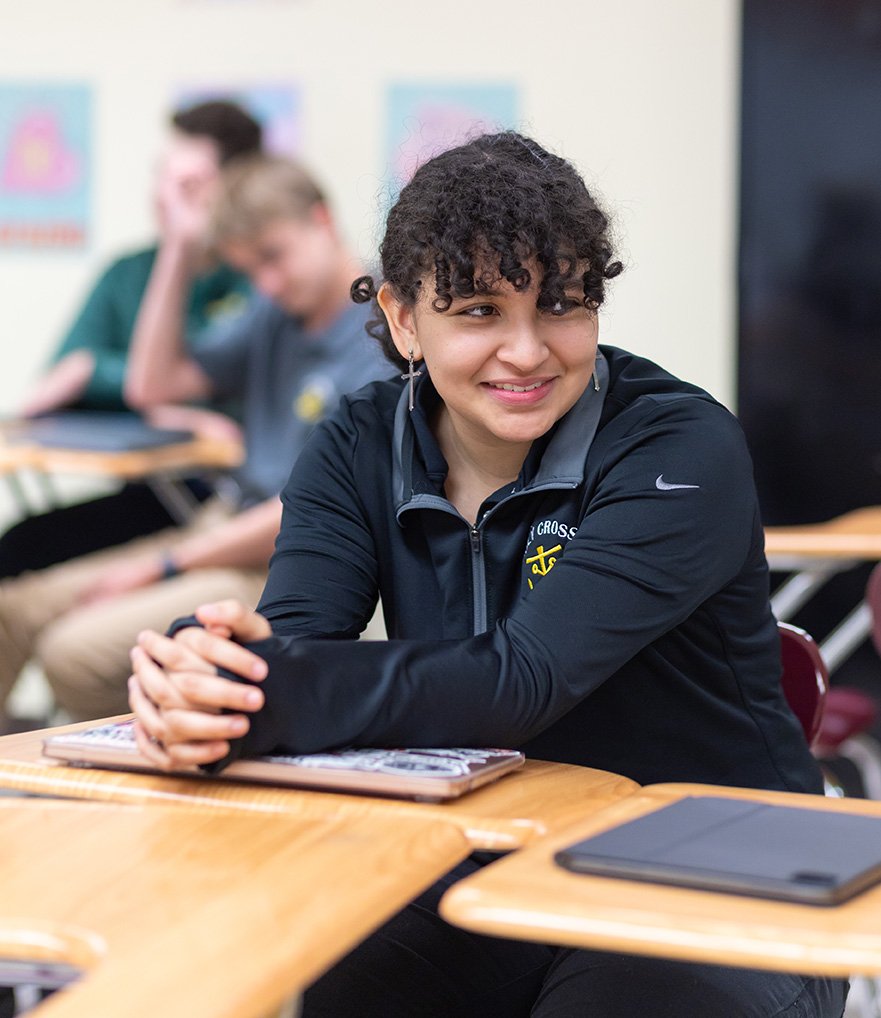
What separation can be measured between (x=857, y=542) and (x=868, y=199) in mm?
1187

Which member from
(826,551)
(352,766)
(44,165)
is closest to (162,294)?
(44,165)

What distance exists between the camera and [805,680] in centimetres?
163

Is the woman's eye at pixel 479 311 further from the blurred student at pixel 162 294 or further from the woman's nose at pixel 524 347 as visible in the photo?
the blurred student at pixel 162 294

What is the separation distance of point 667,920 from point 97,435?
3.00 metres

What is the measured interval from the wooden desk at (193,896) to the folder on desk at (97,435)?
98.3 inches

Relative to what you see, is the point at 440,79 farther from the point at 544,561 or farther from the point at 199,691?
the point at 199,691

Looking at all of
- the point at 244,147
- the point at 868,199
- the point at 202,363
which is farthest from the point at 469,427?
the point at 244,147

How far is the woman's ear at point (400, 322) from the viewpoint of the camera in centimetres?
152

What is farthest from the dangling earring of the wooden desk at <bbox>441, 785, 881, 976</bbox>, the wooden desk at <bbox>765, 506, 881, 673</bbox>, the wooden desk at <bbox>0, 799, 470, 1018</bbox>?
the wooden desk at <bbox>765, 506, 881, 673</bbox>

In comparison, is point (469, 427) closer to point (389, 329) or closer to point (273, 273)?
point (389, 329)

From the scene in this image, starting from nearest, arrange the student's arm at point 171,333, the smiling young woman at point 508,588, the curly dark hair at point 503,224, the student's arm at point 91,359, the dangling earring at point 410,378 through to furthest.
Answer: the smiling young woman at point 508,588, the curly dark hair at point 503,224, the dangling earring at point 410,378, the student's arm at point 171,333, the student's arm at point 91,359

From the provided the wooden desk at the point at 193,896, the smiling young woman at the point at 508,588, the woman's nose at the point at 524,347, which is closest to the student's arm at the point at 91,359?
the smiling young woman at the point at 508,588

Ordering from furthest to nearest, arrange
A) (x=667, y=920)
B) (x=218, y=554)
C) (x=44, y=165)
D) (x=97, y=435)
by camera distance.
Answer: (x=44, y=165) → (x=97, y=435) → (x=218, y=554) → (x=667, y=920)

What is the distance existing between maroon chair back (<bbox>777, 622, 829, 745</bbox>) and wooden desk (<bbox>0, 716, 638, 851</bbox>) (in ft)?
1.54
